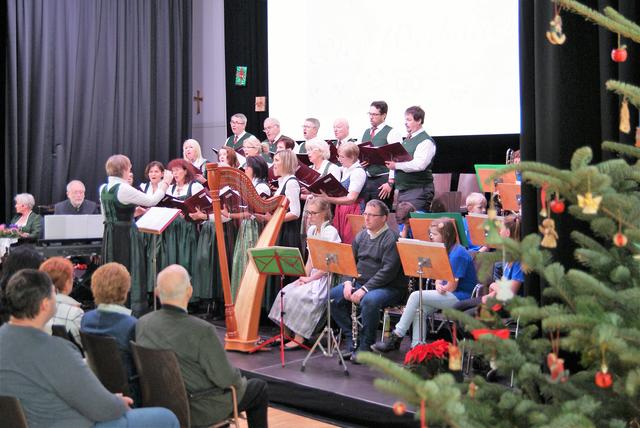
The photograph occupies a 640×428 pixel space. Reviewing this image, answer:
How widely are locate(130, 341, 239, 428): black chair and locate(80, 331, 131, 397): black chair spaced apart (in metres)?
0.09

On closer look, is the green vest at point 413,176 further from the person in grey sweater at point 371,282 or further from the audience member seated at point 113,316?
the audience member seated at point 113,316

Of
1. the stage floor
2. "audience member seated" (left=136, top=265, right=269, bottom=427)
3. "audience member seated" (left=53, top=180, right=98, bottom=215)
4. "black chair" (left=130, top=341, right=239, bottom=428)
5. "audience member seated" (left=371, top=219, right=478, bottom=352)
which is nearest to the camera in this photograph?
"black chair" (left=130, top=341, right=239, bottom=428)

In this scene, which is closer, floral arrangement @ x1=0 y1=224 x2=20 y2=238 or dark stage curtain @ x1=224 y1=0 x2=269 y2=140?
floral arrangement @ x1=0 y1=224 x2=20 y2=238

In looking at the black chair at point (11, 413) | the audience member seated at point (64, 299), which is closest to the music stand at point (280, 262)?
the audience member seated at point (64, 299)

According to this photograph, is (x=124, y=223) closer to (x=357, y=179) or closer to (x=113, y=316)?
(x=357, y=179)

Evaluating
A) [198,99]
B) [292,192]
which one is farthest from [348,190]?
[198,99]

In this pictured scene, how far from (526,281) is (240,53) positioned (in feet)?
30.1

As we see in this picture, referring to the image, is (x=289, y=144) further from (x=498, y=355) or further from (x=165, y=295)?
(x=498, y=355)

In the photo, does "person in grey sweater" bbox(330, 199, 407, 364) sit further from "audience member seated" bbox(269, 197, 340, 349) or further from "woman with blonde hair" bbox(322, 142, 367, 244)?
"woman with blonde hair" bbox(322, 142, 367, 244)

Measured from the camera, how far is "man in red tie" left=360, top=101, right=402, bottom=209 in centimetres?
784

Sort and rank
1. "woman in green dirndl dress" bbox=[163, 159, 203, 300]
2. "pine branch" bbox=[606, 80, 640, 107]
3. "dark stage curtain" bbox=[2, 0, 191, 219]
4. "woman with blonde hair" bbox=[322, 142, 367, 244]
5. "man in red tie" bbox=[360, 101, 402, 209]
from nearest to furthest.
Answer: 1. "pine branch" bbox=[606, 80, 640, 107]
2. "woman with blonde hair" bbox=[322, 142, 367, 244]
3. "man in red tie" bbox=[360, 101, 402, 209]
4. "woman in green dirndl dress" bbox=[163, 159, 203, 300]
5. "dark stage curtain" bbox=[2, 0, 191, 219]

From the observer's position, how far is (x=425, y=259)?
17.7 ft

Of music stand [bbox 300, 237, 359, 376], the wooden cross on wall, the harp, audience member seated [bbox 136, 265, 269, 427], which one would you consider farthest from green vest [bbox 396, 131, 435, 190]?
the wooden cross on wall

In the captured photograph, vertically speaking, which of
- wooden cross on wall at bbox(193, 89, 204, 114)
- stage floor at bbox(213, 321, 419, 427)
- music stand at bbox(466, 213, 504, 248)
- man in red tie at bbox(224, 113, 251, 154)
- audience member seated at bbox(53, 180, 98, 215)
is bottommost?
stage floor at bbox(213, 321, 419, 427)
